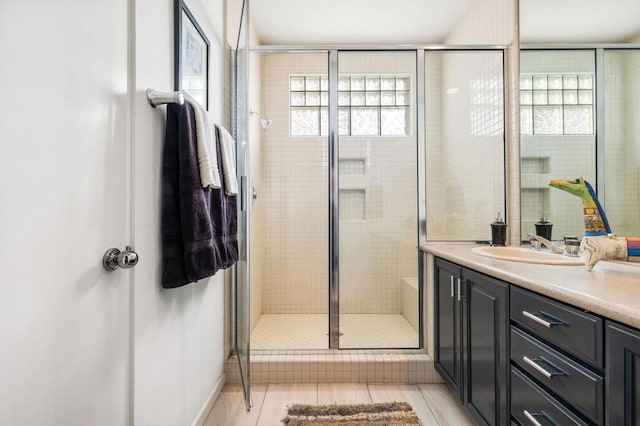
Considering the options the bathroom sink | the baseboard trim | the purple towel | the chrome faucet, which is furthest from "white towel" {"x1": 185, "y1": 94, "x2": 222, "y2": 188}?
the chrome faucet

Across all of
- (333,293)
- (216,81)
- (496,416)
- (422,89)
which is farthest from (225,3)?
(496,416)

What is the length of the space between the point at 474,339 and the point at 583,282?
63cm

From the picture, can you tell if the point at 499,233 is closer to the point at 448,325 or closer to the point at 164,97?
the point at 448,325

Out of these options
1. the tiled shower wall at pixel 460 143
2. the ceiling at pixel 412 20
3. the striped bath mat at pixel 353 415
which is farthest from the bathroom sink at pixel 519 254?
the ceiling at pixel 412 20

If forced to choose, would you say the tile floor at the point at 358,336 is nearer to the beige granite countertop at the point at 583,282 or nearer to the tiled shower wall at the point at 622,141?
the beige granite countertop at the point at 583,282

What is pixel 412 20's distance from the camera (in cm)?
282

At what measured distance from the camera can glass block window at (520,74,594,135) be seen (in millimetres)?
1699

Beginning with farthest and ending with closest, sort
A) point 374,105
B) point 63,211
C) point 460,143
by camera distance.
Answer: point 374,105 < point 460,143 < point 63,211

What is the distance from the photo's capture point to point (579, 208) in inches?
71.3

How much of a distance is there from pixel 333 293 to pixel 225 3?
2036 millimetres

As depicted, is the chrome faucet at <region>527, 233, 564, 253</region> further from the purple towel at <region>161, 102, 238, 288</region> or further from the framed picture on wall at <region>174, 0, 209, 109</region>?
the framed picture on wall at <region>174, 0, 209, 109</region>

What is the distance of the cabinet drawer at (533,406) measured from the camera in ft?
3.21

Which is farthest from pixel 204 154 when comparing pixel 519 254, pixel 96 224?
pixel 519 254

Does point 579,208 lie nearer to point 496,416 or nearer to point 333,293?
point 496,416
